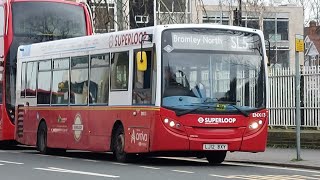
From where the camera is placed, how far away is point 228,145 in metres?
18.2

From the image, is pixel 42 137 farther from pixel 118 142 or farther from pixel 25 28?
pixel 118 142

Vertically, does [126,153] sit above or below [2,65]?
below

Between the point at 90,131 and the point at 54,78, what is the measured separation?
118 inches

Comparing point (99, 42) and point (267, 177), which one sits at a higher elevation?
point (99, 42)

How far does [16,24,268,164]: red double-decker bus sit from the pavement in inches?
37.1

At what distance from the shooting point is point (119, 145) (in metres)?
19.5

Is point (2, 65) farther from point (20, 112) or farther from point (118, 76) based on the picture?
point (118, 76)

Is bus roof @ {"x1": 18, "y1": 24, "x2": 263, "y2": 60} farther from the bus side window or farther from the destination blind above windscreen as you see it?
the bus side window

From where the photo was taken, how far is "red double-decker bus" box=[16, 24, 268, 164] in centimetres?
1788

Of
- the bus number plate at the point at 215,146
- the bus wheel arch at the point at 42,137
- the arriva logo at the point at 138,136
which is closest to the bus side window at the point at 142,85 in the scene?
the arriva logo at the point at 138,136

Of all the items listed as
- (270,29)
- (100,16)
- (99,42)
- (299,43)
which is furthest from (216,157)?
(270,29)

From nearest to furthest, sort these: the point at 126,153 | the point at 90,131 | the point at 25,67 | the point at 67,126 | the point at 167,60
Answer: the point at 167,60
the point at 126,153
the point at 90,131
the point at 67,126
the point at 25,67

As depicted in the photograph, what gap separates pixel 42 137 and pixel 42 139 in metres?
0.07

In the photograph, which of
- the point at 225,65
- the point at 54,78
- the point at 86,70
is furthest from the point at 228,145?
the point at 54,78
